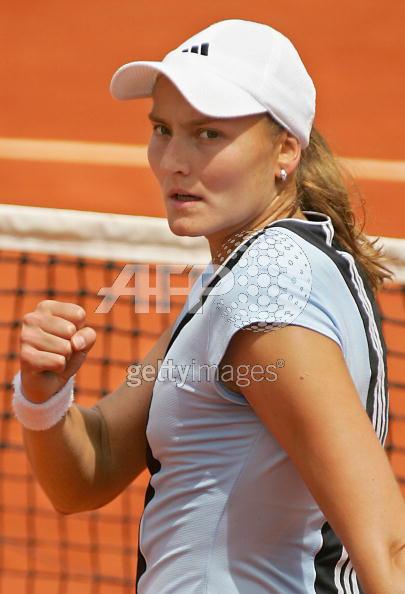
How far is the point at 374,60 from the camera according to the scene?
17.1 feet

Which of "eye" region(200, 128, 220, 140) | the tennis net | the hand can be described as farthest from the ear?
the tennis net

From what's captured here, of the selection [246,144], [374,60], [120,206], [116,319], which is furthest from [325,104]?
[246,144]

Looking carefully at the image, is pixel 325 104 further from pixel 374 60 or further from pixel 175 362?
pixel 175 362

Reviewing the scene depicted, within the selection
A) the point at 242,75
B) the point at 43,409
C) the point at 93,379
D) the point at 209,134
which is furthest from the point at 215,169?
the point at 93,379

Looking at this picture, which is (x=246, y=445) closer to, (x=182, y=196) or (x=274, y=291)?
(x=274, y=291)

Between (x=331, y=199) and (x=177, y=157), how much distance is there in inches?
11.8

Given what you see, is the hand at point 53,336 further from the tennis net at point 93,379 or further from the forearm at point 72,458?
the tennis net at point 93,379

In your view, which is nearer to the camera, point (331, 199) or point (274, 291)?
point (274, 291)

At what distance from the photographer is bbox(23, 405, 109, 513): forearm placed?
1831 millimetres

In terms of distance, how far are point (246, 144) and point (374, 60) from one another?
381 cm

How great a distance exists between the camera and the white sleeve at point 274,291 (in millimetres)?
1407

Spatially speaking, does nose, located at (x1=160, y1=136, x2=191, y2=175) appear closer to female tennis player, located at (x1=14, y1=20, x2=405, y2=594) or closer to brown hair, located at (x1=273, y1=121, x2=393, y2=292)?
female tennis player, located at (x1=14, y1=20, x2=405, y2=594)

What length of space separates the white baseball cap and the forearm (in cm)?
62

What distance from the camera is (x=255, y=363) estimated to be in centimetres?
141
